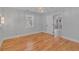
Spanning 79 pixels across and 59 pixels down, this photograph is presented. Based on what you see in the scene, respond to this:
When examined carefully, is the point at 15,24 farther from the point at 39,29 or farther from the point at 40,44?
the point at 40,44

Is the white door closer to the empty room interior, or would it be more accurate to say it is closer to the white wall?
the empty room interior

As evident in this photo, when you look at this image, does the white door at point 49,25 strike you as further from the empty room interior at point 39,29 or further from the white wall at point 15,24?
the white wall at point 15,24

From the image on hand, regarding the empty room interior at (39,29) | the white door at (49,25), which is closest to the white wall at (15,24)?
the empty room interior at (39,29)

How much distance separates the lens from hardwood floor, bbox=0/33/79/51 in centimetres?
162

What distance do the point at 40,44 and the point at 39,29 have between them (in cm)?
23

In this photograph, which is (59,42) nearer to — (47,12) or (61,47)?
(61,47)

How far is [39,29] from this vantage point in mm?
1634

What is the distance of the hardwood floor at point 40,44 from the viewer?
1615mm

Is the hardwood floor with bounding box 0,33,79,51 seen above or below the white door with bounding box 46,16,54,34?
below

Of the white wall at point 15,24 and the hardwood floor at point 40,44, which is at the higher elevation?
the white wall at point 15,24

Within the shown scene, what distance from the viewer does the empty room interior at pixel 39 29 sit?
1.61m

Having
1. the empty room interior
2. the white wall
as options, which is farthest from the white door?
the white wall

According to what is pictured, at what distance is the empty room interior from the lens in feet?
5.29

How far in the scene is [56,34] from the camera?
1632 mm
